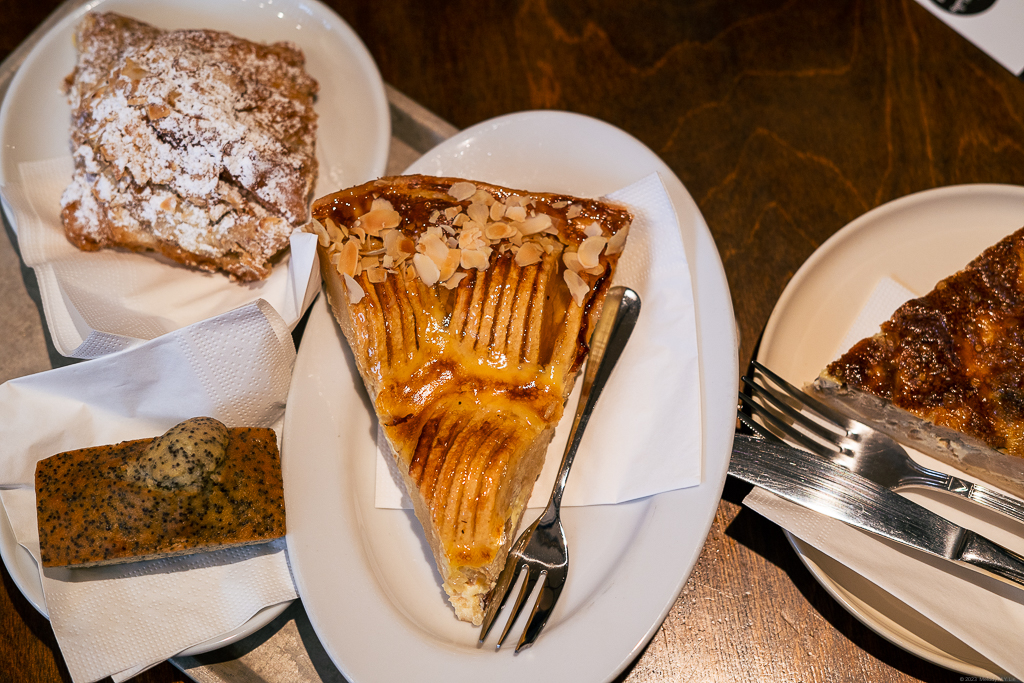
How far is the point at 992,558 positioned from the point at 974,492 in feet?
0.46

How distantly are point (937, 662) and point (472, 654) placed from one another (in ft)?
2.92

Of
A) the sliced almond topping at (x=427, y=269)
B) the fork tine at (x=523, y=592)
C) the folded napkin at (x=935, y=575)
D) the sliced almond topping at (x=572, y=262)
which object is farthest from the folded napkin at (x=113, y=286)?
the folded napkin at (x=935, y=575)

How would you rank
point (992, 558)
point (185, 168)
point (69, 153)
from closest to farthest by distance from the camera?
1. point (992, 558)
2. point (185, 168)
3. point (69, 153)

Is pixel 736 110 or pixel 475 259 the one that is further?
pixel 736 110

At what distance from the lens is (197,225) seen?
1.58 meters

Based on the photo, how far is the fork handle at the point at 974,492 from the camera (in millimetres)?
1311

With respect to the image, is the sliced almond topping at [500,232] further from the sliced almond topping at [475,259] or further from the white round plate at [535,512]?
the white round plate at [535,512]

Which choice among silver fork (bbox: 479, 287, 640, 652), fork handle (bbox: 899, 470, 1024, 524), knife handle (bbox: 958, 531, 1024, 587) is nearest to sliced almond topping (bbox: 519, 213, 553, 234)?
silver fork (bbox: 479, 287, 640, 652)

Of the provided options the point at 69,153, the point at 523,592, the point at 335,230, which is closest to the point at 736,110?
the point at 335,230

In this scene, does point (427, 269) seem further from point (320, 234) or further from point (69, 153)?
point (69, 153)

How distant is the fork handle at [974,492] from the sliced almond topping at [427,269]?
43.1 inches

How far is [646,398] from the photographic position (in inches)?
55.0

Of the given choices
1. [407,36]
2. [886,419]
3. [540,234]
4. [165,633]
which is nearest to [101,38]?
[407,36]

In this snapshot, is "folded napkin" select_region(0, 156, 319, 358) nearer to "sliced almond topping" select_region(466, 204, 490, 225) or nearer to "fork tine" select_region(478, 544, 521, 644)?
"sliced almond topping" select_region(466, 204, 490, 225)
